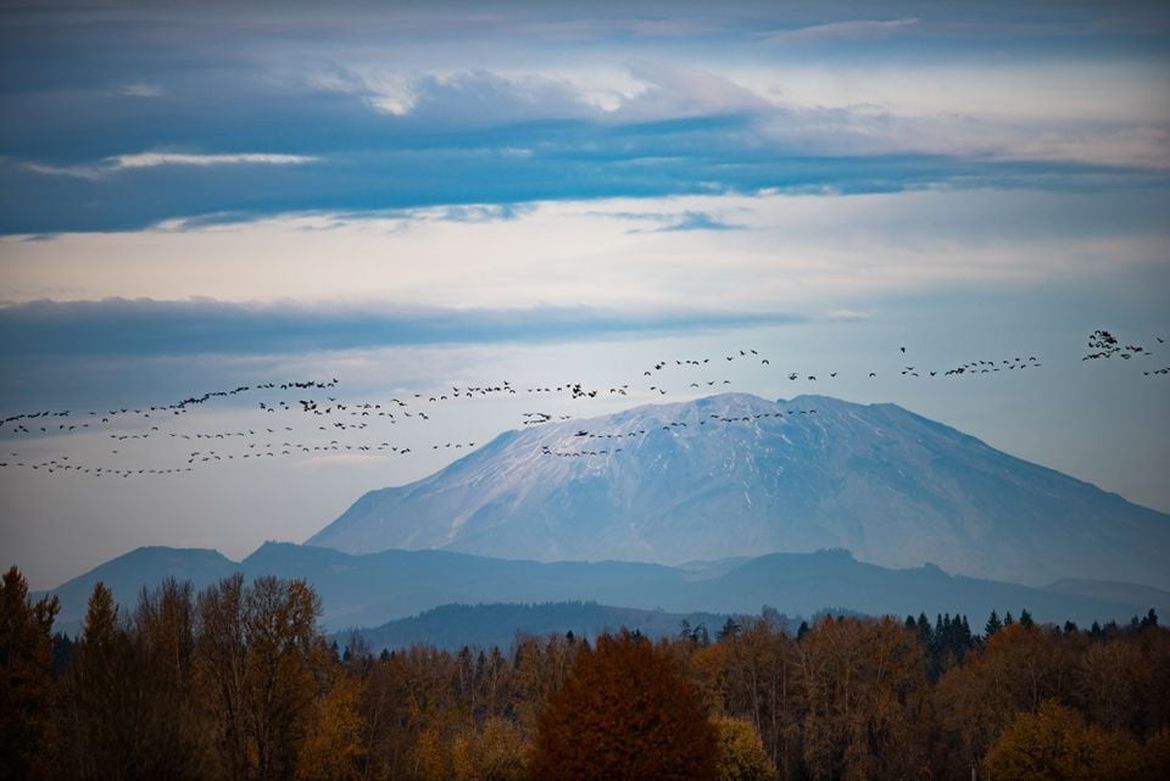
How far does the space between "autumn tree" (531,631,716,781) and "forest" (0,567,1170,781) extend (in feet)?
0.45

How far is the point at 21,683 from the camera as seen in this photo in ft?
287

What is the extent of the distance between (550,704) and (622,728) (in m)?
7.49

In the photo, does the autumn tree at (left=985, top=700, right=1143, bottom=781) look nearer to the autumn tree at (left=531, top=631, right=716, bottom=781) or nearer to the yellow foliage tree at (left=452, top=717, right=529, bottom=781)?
the autumn tree at (left=531, top=631, right=716, bottom=781)

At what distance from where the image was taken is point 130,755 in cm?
7512

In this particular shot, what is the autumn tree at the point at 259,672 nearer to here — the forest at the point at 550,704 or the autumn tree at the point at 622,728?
the forest at the point at 550,704

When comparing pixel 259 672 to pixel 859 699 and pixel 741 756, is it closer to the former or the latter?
pixel 741 756

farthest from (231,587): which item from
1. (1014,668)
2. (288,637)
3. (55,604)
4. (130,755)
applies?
(1014,668)

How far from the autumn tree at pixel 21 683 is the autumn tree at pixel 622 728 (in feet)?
96.9

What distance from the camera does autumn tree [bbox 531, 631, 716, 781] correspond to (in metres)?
99.7

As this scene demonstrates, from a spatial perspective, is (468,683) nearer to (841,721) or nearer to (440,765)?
(841,721)

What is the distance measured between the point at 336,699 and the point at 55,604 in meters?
22.0

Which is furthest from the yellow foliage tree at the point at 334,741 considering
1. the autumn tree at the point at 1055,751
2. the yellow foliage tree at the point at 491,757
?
the autumn tree at the point at 1055,751

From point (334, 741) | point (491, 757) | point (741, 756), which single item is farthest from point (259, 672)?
point (741, 756)

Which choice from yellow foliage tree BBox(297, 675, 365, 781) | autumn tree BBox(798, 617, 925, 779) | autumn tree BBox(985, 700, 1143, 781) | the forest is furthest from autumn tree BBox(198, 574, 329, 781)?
autumn tree BBox(798, 617, 925, 779)
